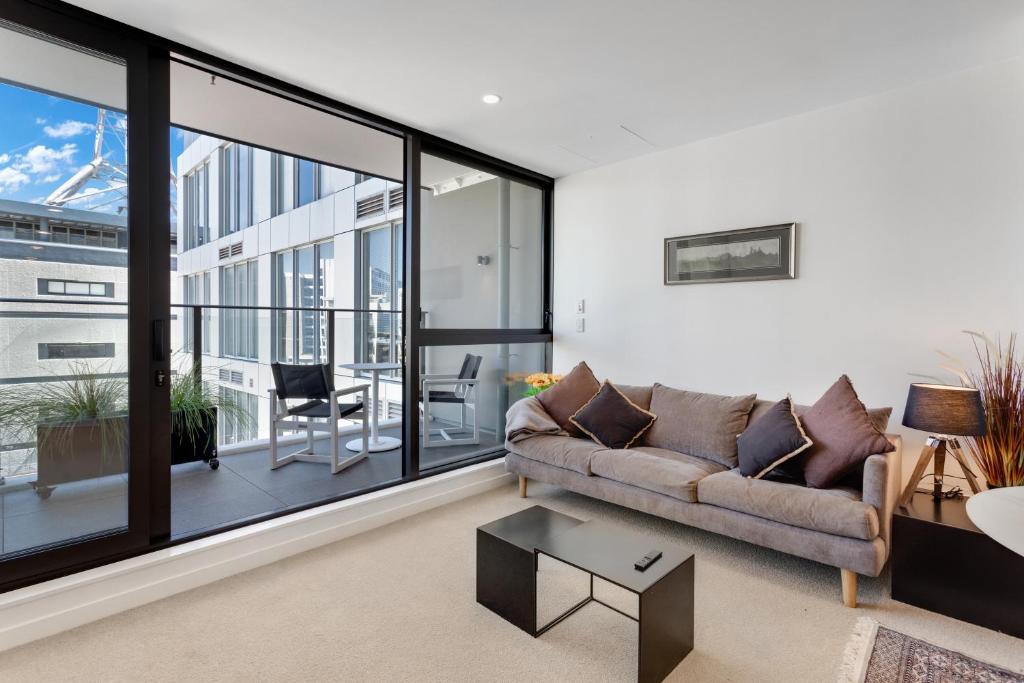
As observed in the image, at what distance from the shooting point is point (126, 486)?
241 cm

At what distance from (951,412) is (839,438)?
1.55 ft

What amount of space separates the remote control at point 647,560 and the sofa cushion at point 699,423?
1381 millimetres

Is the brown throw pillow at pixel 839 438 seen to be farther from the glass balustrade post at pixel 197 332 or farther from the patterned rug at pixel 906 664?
the glass balustrade post at pixel 197 332

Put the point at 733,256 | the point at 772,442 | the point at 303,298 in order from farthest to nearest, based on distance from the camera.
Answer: the point at 303,298 < the point at 733,256 < the point at 772,442

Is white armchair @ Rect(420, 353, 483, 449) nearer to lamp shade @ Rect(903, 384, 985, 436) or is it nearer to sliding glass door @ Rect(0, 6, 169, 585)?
sliding glass door @ Rect(0, 6, 169, 585)

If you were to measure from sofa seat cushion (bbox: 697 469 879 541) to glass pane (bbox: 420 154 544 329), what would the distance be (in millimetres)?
2292

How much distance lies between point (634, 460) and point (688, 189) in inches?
84.1

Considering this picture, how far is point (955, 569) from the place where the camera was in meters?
2.14

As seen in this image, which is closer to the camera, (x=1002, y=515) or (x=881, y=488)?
(x=1002, y=515)

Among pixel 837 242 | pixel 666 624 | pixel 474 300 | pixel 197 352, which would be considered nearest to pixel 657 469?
pixel 666 624

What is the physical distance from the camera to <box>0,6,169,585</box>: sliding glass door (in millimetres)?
2143

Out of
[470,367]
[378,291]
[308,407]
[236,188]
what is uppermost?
[236,188]

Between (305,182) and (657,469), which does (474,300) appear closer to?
(657,469)

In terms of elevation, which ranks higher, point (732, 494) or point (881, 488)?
point (881, 488)
